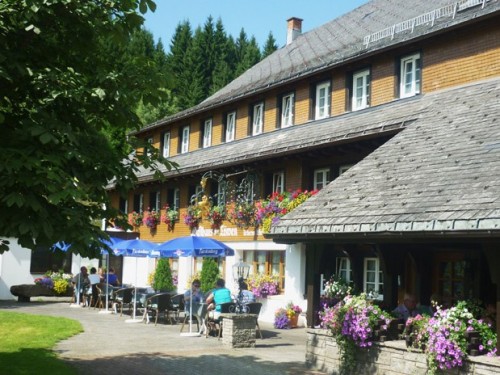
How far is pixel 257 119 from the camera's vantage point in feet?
85.6

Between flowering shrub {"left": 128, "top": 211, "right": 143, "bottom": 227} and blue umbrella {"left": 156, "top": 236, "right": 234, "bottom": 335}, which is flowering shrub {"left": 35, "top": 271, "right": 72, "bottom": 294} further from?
blue umbrella {"left": 156, "top": 236, "right": 234, "bottom": 335}

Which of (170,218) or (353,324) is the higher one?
(170,218)

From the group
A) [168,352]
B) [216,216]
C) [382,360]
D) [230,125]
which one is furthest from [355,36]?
[382,360]

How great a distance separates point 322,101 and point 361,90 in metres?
1.89

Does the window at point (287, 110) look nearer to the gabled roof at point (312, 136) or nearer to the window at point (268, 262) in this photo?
the gabled roof at point (312, 136)

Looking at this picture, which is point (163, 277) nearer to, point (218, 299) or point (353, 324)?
point (218, 299)

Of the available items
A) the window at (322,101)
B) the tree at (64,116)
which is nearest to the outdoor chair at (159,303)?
the window at (322,101)

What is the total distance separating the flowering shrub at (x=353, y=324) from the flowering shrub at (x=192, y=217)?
49.3ft

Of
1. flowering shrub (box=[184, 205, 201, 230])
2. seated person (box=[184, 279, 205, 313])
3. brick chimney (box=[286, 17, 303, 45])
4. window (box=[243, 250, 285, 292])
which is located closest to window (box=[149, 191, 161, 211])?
flowering shrub (box=[184, 205, 201, 230])

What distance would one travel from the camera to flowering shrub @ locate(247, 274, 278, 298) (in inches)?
848

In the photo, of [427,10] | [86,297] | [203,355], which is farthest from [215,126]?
[203,355]

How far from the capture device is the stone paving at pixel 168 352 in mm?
12125

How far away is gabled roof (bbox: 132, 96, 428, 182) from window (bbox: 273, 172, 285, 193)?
0.97 m

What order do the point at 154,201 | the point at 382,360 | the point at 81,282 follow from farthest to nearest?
the point at 154,201 → the point at 81,282 → the point at 382,360
